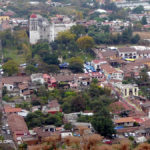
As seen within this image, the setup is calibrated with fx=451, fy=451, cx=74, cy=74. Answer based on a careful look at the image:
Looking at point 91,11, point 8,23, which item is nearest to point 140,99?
point 8,23

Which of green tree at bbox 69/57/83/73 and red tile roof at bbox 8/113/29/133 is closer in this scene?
red tile roof at bbox 8/113/29/133

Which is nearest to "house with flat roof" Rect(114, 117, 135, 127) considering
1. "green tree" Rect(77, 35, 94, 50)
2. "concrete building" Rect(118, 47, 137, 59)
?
"concrete building" Rect(118, 47, 137, 59)

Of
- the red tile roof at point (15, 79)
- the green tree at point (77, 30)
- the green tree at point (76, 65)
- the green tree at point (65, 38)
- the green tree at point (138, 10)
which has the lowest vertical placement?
the red tile roof at point (15, 79)

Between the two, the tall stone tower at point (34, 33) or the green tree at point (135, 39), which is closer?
the tall stone tower at point (34, 33)

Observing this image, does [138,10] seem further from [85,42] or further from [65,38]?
[85,42]

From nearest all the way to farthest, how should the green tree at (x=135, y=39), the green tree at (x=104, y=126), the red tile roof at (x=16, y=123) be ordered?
the green tree at (x=104, y=126)
the red tile roof at (x=16, y=123)
the green tree at (x=135, y=39)

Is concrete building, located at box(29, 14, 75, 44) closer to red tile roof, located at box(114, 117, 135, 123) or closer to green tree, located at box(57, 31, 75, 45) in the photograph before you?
green tree, located at box(57, 31, 75, 45)

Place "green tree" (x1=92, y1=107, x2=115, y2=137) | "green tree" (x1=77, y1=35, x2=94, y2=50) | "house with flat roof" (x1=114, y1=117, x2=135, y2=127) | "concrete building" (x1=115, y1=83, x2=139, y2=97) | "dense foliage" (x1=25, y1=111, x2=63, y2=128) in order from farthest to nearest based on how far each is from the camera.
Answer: "green tree" (x1=77, y1=35, x2=94, y2=50) < "concrete building" (x1=115, y1=83, x2=139, y2=97) < "house with flat roof" (x1=114, y1=117, x2=135, y2=127) < "dense foliage" (x1=25, y1=111, x2=63, y2=128) < "green tree" (x1=92, y1=107, x2=115, y2=137)

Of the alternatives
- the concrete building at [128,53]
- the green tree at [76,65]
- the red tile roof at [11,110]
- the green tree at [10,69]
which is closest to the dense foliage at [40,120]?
the red tile roof at [11,110]

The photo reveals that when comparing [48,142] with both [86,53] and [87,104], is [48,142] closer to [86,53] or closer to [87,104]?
[87,104]

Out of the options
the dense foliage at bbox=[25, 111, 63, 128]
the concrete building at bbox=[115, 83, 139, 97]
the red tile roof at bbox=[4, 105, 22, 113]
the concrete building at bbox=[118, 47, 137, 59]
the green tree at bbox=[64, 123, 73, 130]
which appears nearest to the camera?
Result: the green tree at bbox=[64, 123, 73, 130]

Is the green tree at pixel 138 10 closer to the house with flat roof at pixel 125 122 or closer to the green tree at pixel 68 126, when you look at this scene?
the house with flat roof at pixel 125 122

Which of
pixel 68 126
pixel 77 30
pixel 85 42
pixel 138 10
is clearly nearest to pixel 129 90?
pixel 68 126
